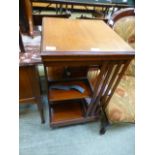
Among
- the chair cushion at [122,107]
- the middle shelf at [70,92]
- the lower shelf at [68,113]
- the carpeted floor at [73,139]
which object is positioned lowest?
the carpeted floor at [73,139]

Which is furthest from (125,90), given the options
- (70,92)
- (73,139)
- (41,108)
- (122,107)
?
(41,108)

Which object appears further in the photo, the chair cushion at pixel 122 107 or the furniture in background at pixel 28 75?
the chair cushion at pixel 122 107

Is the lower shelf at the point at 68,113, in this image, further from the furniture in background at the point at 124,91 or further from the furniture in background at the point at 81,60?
the furniture in background at the point at 124,91

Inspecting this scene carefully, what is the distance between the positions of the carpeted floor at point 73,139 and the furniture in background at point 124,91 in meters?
0.12

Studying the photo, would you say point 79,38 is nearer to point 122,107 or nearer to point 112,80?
point 112,80

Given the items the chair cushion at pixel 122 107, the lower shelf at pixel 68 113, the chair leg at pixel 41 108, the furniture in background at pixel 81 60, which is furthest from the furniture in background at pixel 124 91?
the chair leg at pixel 41 108

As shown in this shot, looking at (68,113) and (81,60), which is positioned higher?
(81,60)

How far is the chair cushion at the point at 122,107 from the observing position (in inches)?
50.6

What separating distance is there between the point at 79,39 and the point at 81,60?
17 centimetres

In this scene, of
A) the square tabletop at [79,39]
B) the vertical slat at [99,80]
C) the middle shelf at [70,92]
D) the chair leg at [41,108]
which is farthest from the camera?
the chair leg at [41,108]

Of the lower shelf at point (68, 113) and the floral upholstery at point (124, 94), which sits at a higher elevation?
the floral upholstery at point (124, 94)

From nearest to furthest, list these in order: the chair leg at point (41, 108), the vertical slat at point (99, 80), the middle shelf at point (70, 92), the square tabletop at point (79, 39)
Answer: the square tabletop at point (79, 39) < the vertical slat at point (99, 80) < the middle shelf at point (70, 92) < the chair leg at point (41, 108)

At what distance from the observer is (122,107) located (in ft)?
4.29
